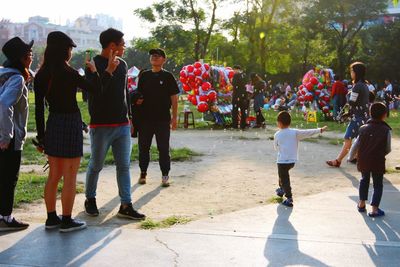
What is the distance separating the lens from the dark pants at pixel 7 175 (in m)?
4.99

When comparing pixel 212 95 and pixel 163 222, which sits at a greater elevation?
pixel 212 95

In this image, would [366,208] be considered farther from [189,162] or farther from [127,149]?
[189,162]

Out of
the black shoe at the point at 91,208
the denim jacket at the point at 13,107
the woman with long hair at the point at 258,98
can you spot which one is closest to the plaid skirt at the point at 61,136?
the denim jacket at the point at 13,107

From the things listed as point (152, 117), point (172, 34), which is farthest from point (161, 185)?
point (172, 34)

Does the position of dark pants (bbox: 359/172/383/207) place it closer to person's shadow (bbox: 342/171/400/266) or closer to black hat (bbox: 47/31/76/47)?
person's shadow (bbox: 342/171/400/266)

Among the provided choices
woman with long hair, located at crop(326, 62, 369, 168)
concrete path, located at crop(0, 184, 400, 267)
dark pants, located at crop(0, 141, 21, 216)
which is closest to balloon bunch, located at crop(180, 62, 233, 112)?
woman with long hair, located at crop(326, 62, 369, 168)

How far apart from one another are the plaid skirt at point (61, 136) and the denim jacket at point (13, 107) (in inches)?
12.7

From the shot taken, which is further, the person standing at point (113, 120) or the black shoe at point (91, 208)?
the black shoe at point (91, 208)

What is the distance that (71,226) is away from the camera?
494cm

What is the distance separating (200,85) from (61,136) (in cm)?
1154

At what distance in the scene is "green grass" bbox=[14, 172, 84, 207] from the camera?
628 centimetres

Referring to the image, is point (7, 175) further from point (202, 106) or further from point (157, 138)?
point (202, 106)

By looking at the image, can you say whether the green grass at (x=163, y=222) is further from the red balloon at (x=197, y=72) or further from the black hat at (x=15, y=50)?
the red balloon at (x=197, y=72)

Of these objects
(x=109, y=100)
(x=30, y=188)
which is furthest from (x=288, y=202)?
(x=30, y=188)
